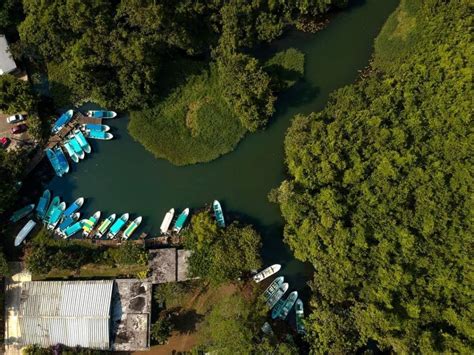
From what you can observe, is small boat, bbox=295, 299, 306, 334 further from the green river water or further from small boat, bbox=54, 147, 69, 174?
small boat, bbox=54, 147, 69, 174

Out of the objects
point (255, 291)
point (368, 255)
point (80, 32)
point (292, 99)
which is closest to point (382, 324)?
point (368, 255)

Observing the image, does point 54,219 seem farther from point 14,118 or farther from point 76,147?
point 14,118

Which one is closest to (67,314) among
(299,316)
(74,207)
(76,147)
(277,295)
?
(74,207)

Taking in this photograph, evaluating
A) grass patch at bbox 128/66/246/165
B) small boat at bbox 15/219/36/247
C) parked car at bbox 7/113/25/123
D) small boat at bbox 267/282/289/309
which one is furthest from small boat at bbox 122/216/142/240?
parked car at bbox 7/113/25/123

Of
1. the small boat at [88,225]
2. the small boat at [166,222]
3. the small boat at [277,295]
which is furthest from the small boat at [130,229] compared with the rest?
the small boat at [277,295]

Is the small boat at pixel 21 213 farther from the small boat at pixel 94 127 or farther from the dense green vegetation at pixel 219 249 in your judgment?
the dense green vegetation at pixel 219 249

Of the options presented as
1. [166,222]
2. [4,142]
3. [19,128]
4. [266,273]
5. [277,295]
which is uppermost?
[19,128]
